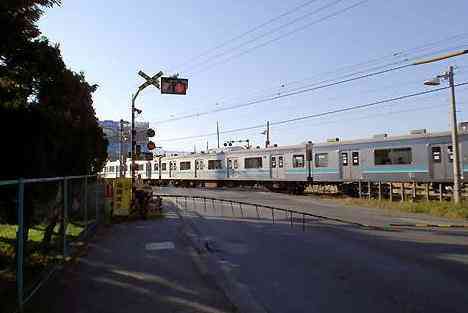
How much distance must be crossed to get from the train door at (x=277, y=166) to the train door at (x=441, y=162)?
38.7 feet

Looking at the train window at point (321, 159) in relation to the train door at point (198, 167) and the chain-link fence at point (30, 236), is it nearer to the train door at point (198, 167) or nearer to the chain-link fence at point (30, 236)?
the train door at point (198, 167)

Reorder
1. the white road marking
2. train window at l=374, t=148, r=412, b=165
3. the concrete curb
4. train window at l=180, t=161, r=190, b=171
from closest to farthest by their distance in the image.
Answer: the concrete curb < the white road marking < train window at l=374, t=148, r=412, b=165 < train window at l=180, t=161, r=190, b=171

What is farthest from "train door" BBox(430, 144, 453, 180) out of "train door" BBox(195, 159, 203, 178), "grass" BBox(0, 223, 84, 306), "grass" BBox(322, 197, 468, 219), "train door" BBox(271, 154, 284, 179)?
"train door" BBox(195, 159, 203, 178)

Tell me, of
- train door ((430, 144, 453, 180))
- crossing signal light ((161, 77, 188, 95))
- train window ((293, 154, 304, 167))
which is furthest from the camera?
train window ((293, 154, 304, 167))

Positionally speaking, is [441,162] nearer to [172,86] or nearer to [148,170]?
[172,86]

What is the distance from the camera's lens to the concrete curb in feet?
20.9

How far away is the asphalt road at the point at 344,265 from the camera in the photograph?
6.45 m

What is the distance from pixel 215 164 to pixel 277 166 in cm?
902

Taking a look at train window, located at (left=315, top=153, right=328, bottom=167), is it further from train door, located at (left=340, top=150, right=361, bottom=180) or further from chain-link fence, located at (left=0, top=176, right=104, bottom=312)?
chain-link fence, located at (left=0, top=176, right=104, bottom=312)

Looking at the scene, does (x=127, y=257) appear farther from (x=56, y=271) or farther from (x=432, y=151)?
(x=432, y=151)

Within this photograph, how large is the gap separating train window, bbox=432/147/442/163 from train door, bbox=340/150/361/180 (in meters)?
4.73

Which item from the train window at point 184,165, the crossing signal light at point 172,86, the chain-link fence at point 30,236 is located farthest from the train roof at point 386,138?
the train window at point 184,165

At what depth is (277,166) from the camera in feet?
116

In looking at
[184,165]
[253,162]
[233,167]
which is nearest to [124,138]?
[233,167]
